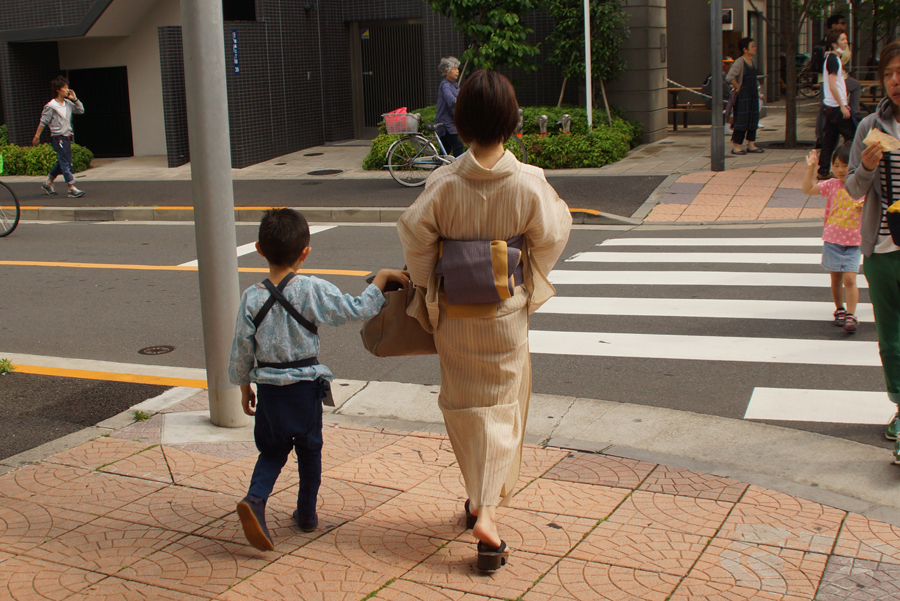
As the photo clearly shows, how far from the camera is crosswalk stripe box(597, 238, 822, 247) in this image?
401 inches

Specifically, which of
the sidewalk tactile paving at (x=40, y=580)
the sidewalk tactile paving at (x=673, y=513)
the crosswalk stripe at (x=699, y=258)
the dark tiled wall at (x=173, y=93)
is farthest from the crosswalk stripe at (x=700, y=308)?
the dark tiled wall at (x=173, y=93)

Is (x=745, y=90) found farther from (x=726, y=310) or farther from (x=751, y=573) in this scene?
(x=751, y=573)

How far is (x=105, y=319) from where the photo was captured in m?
8.15

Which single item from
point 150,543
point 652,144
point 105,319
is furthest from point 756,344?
point 652,144

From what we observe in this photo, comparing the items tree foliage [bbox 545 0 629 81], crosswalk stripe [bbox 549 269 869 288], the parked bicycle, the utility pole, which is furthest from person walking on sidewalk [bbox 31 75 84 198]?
crosswalk stripe [bbox 549 269 869 288]

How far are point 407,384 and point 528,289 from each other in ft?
9.16

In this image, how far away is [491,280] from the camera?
331cm

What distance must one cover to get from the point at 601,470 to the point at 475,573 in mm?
1252

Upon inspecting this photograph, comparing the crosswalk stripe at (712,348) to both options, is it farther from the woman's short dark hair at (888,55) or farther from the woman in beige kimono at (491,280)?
the woman in beige kimono at (491,280)

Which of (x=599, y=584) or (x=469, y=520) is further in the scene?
(x=469, y=520)

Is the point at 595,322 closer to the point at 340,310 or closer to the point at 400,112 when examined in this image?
the point at 340,310

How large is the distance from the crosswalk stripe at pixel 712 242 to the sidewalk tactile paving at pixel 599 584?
292 inches

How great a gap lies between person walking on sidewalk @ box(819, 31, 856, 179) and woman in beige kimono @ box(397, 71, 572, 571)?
1047 centimetres

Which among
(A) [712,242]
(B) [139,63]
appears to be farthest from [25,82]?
(A) [712,242]
